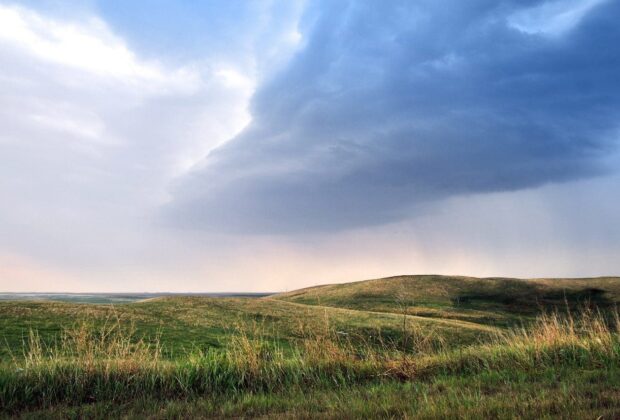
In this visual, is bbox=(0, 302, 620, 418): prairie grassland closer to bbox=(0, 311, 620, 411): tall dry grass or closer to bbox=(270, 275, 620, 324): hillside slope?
bbox=(0, 311, 620, 411): tall dry grass

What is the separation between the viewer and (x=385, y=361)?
11242 mm

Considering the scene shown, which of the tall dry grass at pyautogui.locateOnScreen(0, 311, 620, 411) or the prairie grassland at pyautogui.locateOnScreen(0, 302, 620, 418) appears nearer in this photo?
the prairie grassland at pyautogui.locateOnScreen(0, 302, 620, 418)

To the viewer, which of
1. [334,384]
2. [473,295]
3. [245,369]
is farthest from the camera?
[473,295]

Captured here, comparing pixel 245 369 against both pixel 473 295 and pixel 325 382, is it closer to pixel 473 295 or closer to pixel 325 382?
pixel 325 382

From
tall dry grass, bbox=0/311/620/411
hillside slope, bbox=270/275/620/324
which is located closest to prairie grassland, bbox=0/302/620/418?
tall dry grass, bbox=0/311/620/411

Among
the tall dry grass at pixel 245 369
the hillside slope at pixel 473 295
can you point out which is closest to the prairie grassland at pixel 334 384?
the tall dry grass at pixel 245 369

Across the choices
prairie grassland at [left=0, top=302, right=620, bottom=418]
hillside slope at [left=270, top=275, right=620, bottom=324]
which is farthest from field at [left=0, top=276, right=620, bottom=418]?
hillside slope at [left=270, top=275, right=620, bottom=324]

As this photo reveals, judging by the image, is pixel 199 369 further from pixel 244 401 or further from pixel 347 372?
pixel 347 372

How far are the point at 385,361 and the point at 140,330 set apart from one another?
2413 centimetres

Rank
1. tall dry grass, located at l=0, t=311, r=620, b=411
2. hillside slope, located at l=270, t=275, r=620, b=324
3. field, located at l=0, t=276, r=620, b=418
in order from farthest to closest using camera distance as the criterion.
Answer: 1. hillside slope, located at l=270, t=275, r=620, b=324
2. tall dry grass, located at l=0, t=311, r=620, b=411
3. field, located at l=0, t=276, r=620, b=418

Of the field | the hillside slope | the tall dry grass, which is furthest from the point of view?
the hillside slope

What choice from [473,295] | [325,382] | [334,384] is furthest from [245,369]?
[473,295]

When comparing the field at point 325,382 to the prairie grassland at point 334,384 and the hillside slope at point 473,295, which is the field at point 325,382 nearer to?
the prairie grassland at point 334,384

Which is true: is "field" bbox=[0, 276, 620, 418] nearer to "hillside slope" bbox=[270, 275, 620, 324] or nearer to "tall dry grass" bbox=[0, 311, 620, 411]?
"tall dry grass" bbox=[0, 311, 620, 411]
